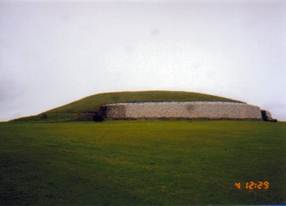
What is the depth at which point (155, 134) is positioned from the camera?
931 inches

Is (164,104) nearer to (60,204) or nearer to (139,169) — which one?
(139,169)

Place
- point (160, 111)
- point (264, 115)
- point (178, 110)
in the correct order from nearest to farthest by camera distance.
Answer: point (160, 111)
point (178, 110)
point (264, 115)

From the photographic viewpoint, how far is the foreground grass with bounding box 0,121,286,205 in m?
13.2

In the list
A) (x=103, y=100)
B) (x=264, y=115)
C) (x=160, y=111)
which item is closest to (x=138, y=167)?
(x=160, y=111)

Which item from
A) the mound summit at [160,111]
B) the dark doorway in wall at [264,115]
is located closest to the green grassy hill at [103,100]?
the mound summit at [160,111]

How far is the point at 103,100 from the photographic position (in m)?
43.1

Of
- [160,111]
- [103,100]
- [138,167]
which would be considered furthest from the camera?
[103,100]

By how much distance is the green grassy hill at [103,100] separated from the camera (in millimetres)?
36406

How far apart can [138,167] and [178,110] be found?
67.6 ft

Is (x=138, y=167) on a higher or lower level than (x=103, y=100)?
lower
